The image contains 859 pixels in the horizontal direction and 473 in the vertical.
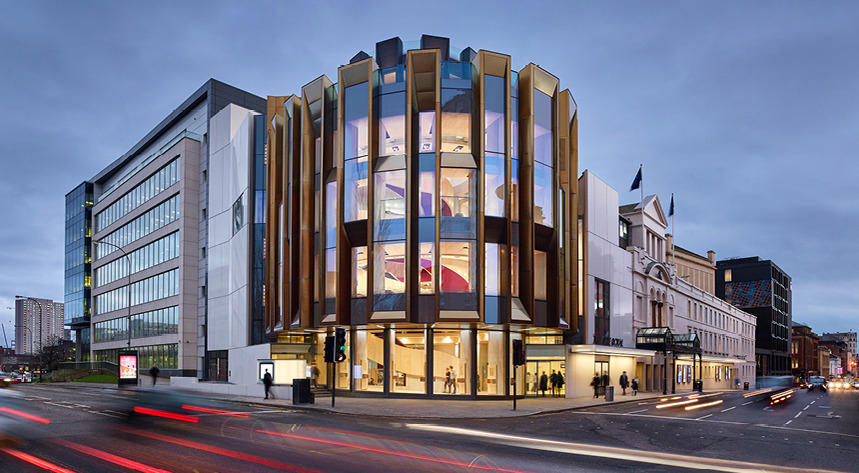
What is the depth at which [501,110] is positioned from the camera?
124 feet

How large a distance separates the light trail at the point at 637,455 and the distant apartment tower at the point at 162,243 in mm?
48430

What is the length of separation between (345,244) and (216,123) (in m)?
31.3

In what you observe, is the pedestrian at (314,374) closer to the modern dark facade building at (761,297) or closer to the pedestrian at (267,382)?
the pedestrian at (267,382)

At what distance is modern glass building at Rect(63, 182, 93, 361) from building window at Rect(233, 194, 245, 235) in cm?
4695

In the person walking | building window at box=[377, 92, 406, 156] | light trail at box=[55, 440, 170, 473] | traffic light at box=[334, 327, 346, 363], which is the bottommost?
the person walking

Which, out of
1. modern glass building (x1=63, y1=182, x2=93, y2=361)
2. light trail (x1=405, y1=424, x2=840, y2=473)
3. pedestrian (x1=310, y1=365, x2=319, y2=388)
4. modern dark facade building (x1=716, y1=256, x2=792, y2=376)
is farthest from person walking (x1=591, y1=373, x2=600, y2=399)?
modern dark facade building (x1=716, y1=256, x2=792, y2=376)

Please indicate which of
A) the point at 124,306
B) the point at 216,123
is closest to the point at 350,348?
the point at 216,123

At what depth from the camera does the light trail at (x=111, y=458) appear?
12961mm

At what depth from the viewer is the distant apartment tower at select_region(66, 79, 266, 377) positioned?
65938mm

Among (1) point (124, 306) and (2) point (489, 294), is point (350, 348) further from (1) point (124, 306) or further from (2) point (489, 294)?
(1) point (124, 306)

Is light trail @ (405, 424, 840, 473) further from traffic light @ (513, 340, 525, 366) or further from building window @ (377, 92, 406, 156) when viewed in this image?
building window @ (377, 92, 406, 156)

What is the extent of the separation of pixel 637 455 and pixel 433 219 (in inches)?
840

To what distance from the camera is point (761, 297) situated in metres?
130

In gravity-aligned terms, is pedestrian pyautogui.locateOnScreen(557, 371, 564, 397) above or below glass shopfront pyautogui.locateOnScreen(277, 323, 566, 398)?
below
